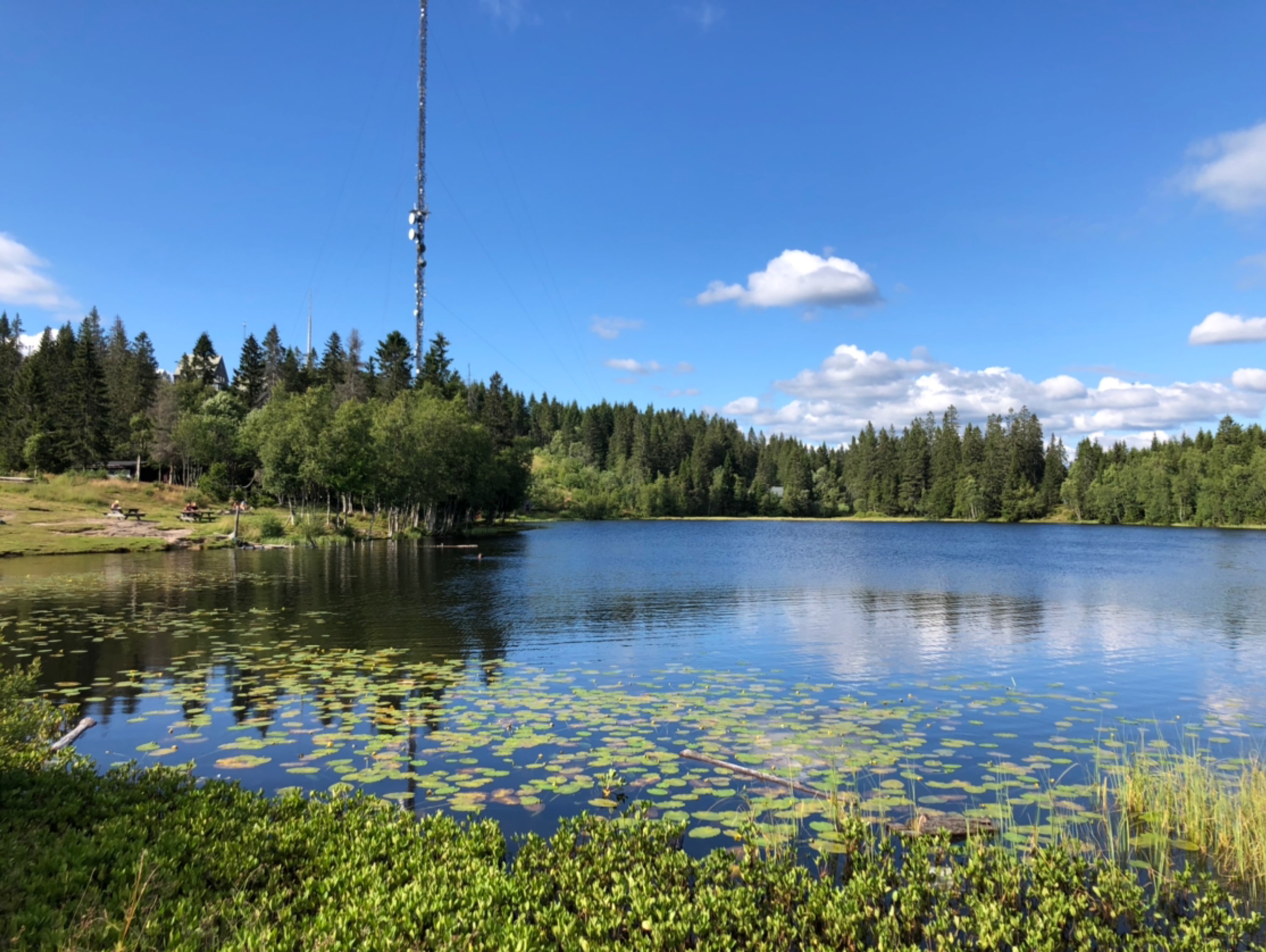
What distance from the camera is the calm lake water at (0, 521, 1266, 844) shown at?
14.0m

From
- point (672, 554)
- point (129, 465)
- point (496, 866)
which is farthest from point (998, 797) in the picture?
point (129, 465)

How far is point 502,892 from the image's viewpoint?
323 inches

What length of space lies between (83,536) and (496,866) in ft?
241

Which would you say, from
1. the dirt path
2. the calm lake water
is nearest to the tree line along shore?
the dirt path

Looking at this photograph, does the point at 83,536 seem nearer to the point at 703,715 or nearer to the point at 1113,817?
the point at 703,715

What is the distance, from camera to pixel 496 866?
28.9 feet

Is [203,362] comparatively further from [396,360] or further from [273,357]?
[396,360]

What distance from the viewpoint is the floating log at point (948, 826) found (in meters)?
10.7

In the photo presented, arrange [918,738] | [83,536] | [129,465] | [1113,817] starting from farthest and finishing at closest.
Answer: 1. [129,465]
2. [83,536]
3. [918,738]
4. [1113,817]

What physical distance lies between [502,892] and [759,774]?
6229mm

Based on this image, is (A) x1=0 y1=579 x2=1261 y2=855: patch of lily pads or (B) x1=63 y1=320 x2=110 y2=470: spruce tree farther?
(B) x1=63 y1=320 x2=110 y2=470: spruce tree

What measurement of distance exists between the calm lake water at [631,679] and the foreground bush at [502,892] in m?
2.51

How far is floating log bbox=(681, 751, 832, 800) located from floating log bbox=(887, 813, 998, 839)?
150cm

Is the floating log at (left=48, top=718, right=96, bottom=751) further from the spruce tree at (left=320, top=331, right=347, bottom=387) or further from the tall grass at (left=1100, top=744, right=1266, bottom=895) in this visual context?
the spruce tree at (left=320, top=331, right=347, bottom=387)
